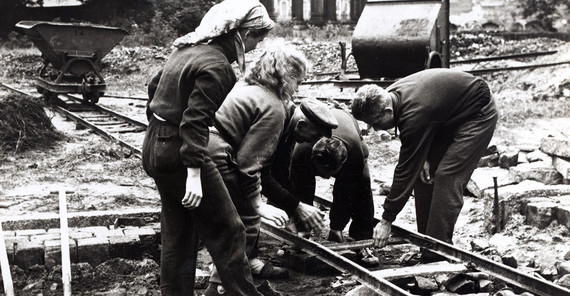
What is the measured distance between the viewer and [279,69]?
427 centimetres

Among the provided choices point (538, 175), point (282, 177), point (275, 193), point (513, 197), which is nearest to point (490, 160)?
point (538, 175)

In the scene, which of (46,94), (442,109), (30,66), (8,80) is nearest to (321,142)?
(442,109)

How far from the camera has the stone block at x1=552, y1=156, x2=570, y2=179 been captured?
684 cm

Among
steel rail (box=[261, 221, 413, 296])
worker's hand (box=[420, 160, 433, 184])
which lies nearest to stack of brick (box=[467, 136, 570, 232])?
worker's hand (box=[420, 160, 433, 184])

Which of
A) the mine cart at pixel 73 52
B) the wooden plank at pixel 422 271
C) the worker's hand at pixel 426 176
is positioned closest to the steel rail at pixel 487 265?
the wooden plank at pixel 422 271

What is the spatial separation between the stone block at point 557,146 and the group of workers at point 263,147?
6.87 feet

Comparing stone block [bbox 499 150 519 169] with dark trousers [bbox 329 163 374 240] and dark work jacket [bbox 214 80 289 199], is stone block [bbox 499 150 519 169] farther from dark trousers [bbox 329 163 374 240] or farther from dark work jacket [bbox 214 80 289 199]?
dark work jacket [bbox 214 80 289 199]

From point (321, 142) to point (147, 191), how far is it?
3267mm

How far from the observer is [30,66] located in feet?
74.4

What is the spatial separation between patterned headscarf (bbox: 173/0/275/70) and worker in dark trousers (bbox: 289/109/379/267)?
136cm

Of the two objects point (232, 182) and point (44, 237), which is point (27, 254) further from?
point (232, 182)

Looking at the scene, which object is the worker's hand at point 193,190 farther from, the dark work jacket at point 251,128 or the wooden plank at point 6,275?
the wooden plank at point 6,275

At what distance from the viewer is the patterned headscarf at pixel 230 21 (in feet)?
11.1

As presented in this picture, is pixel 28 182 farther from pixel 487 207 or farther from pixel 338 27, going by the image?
pixel 338 27
